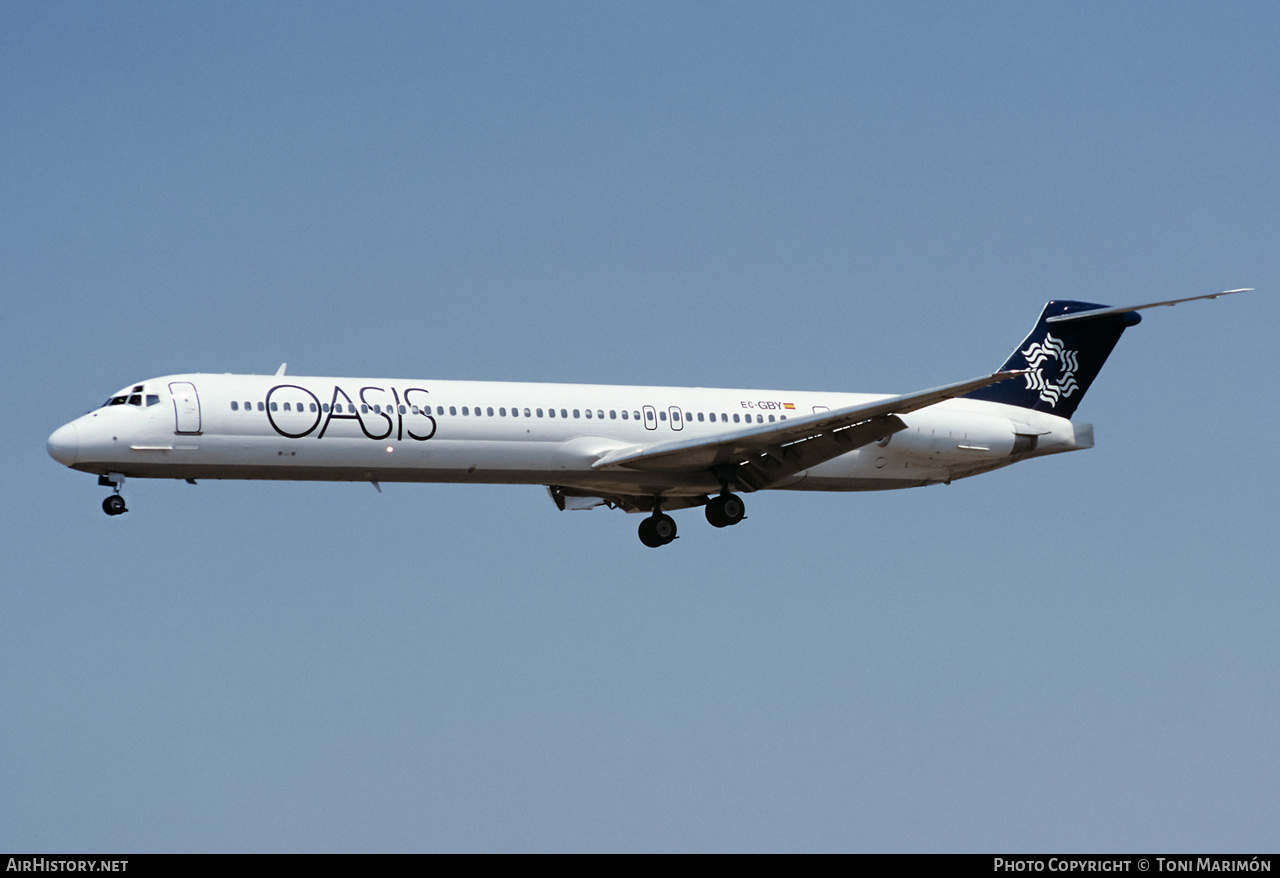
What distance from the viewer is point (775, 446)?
38781 millimetres

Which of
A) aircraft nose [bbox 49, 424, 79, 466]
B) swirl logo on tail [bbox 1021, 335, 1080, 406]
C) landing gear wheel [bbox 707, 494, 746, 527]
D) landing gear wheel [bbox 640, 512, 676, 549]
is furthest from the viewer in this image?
swirl logo on tail [bbox 1021, 335, 1080, 406]

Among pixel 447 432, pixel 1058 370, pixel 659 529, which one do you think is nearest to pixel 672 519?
pixel 659 529

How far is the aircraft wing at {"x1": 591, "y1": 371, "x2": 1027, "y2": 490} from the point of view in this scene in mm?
36938

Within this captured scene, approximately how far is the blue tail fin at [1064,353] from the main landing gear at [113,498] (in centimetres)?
2033

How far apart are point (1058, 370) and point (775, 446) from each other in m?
8.89

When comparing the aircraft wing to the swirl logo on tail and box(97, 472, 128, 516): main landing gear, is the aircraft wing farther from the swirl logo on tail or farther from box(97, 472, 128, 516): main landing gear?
box(97, 472, 128, 516): main landing gear

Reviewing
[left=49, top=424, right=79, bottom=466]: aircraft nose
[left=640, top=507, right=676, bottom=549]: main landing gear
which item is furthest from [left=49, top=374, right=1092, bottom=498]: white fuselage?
[left=640, top=507, right=676, bottom=549]: main landing gear

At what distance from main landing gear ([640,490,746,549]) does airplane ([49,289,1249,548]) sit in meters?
0.03

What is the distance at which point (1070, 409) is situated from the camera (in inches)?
1706

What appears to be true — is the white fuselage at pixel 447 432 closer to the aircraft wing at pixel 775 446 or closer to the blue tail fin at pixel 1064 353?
the aircraft wing at pixel 775 446

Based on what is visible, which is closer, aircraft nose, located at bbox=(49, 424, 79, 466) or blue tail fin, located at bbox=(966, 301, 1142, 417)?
aircraft nose, located at bbox=(49, 424, 79, 466)

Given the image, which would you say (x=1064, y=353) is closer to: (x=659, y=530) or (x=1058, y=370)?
(x=1058, y=370)
